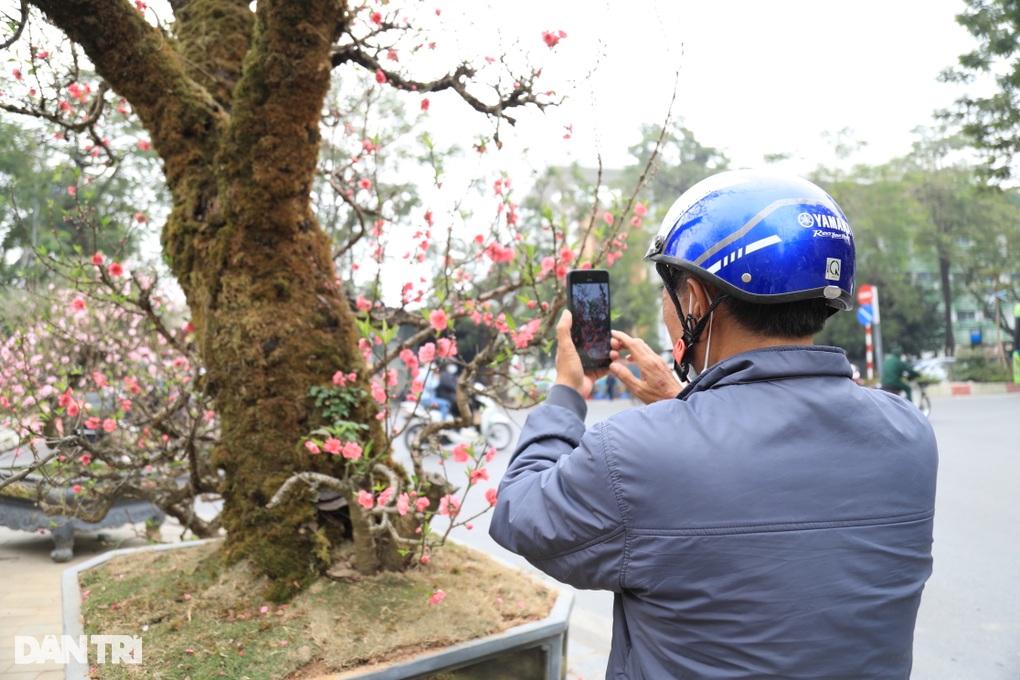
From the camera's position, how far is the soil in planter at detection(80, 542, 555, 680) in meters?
2.55

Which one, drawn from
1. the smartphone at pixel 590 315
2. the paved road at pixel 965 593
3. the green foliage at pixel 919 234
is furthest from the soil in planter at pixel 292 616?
the green foliage at pixel 919 234

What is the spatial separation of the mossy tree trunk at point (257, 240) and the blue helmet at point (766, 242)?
6.83 feet

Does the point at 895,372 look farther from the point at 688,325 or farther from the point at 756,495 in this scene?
the point at 756,495

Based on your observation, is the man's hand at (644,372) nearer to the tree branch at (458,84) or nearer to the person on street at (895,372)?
the tree branch at (458,84)

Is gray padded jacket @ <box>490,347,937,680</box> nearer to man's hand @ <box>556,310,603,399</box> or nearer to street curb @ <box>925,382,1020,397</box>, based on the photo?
man's hand @ <box>556,310,603,399</box>

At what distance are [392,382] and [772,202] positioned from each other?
238cm

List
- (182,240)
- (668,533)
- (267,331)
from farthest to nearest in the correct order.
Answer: (182,240), (267,331), (668,533)

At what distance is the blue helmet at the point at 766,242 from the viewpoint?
1.29 meters

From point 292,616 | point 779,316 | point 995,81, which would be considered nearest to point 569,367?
point 779,316

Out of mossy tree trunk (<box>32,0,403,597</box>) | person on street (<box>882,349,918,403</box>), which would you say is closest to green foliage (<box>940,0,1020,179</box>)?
person on street (<box>882,349,918,403</box>)

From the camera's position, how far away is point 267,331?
3.14 m

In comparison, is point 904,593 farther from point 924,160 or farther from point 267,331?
point 924,160

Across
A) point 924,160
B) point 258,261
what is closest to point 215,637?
point 258,261

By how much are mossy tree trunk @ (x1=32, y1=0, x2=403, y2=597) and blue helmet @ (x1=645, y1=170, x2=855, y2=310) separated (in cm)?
208
